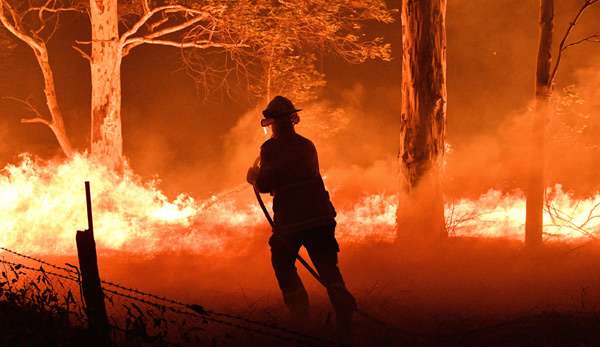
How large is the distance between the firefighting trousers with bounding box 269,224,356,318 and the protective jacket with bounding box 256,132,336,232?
106mm

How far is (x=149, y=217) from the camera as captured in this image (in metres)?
12.4

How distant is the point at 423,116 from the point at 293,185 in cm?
395

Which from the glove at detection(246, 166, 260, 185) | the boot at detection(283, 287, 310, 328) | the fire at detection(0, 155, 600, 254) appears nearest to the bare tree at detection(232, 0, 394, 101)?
the fire at detection(0, 155, 600, 254)

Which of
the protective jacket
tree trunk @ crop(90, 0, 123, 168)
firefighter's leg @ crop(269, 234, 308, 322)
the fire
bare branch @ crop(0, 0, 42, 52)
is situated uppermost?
bare branch @ crop(0, 0, 42, 52)

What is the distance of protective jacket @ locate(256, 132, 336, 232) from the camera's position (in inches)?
217

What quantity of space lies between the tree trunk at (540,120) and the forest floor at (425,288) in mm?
467

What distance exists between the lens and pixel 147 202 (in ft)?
41.6

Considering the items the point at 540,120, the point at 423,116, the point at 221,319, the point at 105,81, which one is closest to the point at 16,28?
the point at 105,81

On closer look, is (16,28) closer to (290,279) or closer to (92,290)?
(92,290)

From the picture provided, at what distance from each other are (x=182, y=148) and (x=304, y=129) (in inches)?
239

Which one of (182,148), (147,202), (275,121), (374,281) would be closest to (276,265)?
(275,121)

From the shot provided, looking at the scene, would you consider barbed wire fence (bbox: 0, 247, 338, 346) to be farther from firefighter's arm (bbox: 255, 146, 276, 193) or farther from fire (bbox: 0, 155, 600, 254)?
fire (bbox: 0, 155, 600, 254)

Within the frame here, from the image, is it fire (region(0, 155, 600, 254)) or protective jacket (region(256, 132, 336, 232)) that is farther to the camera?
fire (region(0, 155, 600, 254))

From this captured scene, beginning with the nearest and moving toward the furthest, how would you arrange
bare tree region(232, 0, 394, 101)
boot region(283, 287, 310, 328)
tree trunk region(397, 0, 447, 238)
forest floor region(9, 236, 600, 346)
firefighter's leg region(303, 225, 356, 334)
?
firefighter's leg region(303, 225, 356, 334), forest floor region(9, 236, 600, 346), boot region(283, 287, 310, 328), tree trunk region(397, 0, 447, 238), bare tree region(232, 0, 394, 101)
